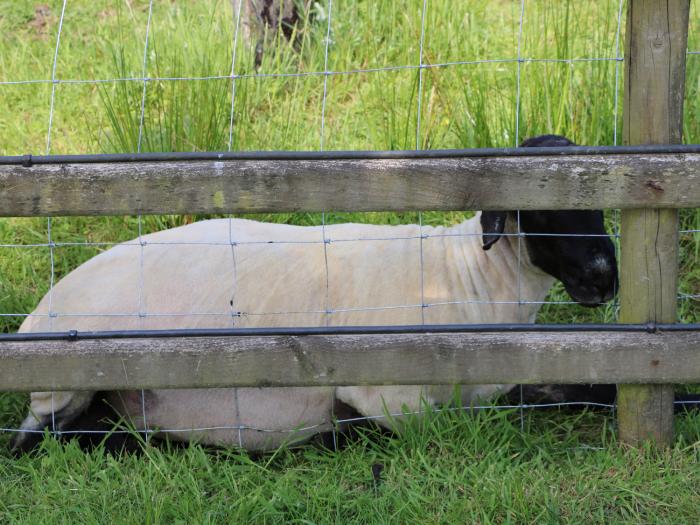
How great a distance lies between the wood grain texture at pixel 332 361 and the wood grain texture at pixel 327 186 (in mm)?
464

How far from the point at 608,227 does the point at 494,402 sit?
1591mm

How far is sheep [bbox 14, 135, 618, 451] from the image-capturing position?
3.47m

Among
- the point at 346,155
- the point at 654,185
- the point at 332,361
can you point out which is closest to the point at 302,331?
the point at 332,361

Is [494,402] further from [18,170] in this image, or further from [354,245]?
[18,170]

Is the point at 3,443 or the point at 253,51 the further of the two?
the point at 253,51

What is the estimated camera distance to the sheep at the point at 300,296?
3471 mm

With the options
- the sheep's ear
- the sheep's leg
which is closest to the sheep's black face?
the sheep's ear

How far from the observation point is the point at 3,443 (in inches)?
140

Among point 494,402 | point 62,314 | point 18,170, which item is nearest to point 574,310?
point 494,402

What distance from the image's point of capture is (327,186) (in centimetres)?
288

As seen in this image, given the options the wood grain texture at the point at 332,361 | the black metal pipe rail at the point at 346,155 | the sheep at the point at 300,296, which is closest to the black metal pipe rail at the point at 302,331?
the wood grain texture at the point at 332,361

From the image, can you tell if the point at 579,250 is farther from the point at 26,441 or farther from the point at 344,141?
the point at 344,141

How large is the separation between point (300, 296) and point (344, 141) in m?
2.03

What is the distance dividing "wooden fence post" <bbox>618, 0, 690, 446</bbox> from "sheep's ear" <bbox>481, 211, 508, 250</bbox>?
0.49 m
